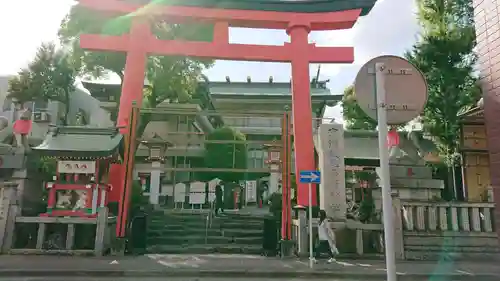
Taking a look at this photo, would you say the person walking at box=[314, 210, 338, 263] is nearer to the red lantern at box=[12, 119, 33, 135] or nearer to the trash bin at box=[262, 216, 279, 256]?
the trash bin at box=[262, 216, 279, 256]

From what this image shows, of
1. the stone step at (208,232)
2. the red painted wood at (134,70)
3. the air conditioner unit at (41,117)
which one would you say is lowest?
the stone step at (208,232)

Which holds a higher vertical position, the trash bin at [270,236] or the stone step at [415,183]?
the stone step at [415,183]

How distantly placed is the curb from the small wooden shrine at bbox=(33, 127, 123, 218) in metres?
3.38

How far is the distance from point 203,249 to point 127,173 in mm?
3204

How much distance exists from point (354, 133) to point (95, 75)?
12.5 metres

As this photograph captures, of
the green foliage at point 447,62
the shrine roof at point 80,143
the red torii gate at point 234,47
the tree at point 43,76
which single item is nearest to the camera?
the shrine roof at point 80,143

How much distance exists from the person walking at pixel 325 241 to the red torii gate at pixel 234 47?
1780 millimetres

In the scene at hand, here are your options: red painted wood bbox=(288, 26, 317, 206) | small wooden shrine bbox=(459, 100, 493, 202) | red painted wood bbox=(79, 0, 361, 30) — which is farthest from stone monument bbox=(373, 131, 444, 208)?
red painted wood bbox=(79, 0, 361, 30)

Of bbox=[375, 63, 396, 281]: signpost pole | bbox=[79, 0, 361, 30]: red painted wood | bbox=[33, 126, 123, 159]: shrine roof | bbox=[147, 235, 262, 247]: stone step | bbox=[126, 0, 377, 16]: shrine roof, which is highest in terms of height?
bbox=[126, 0, 377, 16]: shrine roof

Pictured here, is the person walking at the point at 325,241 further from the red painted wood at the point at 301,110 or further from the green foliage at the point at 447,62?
the green foliage at the point at 447,62

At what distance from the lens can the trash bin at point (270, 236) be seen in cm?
1153

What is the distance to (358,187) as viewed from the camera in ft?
64.1

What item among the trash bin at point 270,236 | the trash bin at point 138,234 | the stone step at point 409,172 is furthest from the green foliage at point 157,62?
the stone step at point 409,172

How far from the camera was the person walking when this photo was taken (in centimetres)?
1040
